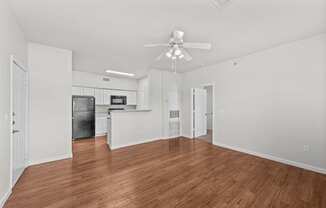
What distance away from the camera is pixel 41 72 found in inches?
129

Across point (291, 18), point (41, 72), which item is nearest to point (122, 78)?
point (41, 72)

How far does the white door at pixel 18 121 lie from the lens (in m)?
2.48

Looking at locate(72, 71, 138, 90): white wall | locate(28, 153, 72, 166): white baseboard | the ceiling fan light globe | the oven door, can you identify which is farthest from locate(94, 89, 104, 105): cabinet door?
the ceiling fan light globe

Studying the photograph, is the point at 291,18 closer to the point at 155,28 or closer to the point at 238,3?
the point at 238,3

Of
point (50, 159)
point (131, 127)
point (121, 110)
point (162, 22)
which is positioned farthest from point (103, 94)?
point (162, 22)

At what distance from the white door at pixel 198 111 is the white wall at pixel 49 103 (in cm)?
428

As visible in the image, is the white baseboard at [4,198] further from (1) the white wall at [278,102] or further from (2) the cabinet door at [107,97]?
(1) the white wall at [278,102]

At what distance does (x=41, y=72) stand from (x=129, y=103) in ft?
13.6

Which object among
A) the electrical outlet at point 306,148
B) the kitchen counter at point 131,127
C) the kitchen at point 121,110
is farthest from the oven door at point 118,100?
the electrical outlet at point 306,148

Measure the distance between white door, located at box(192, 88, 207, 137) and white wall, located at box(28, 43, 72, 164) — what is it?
4.28 m

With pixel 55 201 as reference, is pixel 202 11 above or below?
above

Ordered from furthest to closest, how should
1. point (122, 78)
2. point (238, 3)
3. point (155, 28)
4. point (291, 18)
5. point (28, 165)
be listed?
point (122, 78)
point (28, 165)
point (155, 28)
point (291, 18)
point (238, 3)

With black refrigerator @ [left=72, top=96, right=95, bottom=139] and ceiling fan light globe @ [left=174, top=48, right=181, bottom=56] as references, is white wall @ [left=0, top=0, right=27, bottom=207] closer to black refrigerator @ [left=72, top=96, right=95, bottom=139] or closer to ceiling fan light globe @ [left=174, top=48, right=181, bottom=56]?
ceiling fan light globe @ [left=174, top=48, right=181, bottom=56]

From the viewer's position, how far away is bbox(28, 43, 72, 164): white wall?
3.18 metres
